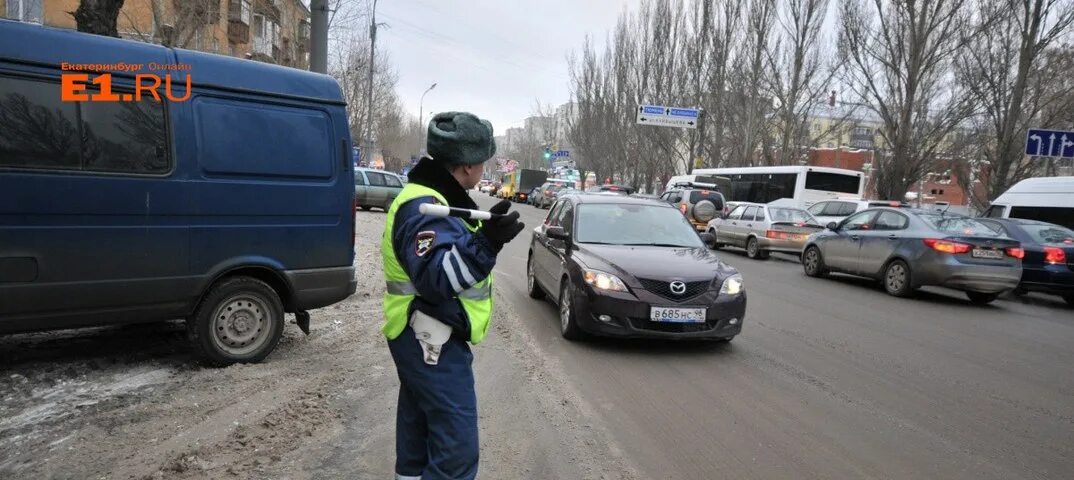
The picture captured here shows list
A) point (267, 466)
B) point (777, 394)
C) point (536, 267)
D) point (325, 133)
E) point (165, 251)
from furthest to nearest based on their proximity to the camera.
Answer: point (536, 267) → point (325, 133) → point (777, 394) → point (165, 251) → point (267, 466)

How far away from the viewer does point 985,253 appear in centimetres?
997

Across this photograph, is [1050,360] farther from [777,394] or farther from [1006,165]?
[1006,165]

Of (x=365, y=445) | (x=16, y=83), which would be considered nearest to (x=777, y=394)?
(x=365, y=445)

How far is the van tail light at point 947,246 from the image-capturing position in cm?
998

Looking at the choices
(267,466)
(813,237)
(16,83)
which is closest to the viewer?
(267,466)

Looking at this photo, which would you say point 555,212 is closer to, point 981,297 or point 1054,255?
point 981,297

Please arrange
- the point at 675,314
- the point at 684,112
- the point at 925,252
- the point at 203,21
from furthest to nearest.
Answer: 1. the point at 684,112
2. the point at 203,21
3. the point at 925,252
4. the point at 675,314

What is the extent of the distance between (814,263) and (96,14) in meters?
12.5

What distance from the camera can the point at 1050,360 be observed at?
666 cm

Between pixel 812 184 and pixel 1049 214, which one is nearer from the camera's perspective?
pixel 1049 214

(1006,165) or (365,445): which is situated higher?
(1006,165)

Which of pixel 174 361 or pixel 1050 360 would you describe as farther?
pixel 1050 360

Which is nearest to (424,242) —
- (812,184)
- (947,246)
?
(947,246)

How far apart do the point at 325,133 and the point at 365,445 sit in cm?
276
